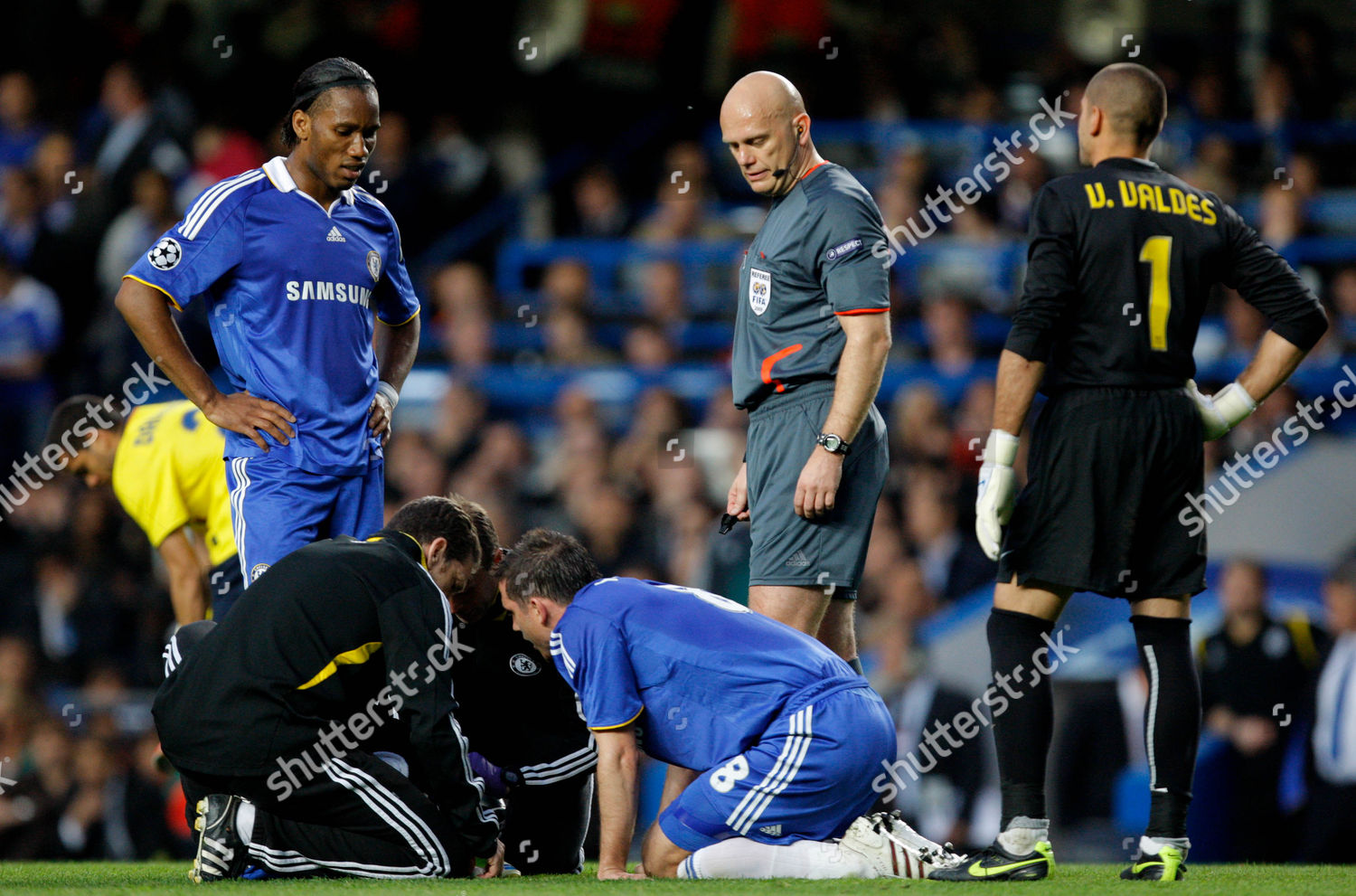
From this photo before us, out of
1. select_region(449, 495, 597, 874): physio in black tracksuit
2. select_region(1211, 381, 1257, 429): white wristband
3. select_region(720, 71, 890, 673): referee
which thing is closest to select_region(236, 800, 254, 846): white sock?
select_region(449, 495, 597, 874): physio in black tracksuit

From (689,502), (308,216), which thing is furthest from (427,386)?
(308,216)

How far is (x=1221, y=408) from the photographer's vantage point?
14.4 ft

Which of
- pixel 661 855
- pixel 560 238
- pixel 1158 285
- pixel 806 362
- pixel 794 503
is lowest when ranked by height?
pixel 661 855

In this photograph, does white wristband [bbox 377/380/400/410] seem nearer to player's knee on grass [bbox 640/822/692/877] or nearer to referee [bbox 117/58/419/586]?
referee [bbox 117/58/419/586]

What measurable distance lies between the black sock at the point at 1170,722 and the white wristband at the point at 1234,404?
59 cm

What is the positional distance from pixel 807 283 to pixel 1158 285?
1001 millimetres

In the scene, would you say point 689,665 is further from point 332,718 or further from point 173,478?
point 173,478

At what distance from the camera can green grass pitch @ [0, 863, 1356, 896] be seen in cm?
400

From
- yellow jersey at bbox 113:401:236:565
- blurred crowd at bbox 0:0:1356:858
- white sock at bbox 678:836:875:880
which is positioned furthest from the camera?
blurred crowd at bbox 0:0:1356:858

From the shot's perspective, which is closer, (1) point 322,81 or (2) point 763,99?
(2) point 763,99

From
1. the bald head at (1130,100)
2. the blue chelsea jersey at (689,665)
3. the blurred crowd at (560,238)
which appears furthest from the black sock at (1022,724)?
the blurred crowd at (560,238)

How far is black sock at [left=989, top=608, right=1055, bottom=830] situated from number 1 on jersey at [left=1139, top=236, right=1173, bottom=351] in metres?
0.87

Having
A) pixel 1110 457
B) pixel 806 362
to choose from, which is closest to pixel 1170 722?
pixel 1110 457

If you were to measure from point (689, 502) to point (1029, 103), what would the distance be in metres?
5.16
